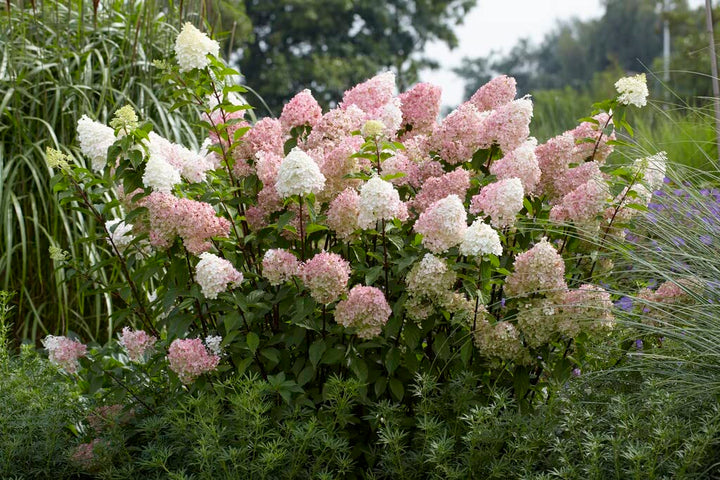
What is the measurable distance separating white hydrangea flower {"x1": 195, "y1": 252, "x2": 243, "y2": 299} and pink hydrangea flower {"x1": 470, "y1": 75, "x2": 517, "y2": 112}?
1.20 metres

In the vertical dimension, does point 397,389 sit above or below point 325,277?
below

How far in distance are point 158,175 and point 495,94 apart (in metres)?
1.31

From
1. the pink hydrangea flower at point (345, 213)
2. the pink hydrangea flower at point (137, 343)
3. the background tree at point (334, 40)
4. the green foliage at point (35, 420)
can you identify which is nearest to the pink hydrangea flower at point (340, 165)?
the pink hydrangea flower at point (345, 213)

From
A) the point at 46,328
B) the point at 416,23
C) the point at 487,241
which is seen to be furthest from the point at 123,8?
the point at 416,23

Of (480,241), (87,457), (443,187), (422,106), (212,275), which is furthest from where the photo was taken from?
(422,106)

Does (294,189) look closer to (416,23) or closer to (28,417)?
(28,417)

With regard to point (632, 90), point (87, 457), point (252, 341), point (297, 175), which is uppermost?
point (632, 90)

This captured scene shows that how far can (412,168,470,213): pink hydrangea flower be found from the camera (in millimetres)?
2705

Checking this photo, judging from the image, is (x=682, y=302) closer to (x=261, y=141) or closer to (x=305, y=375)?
(x=305, y=375)

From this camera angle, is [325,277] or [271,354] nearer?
[325,277]

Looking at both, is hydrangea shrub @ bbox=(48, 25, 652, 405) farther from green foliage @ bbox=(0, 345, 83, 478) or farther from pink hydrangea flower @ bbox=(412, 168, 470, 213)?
green foliage @ bbox=(0, 345, 83, 478)

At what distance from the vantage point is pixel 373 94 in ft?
10.3

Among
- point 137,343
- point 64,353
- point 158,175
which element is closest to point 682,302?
point 158,175

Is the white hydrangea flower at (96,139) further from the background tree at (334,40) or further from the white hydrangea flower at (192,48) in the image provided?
the background tree at (334,40)
